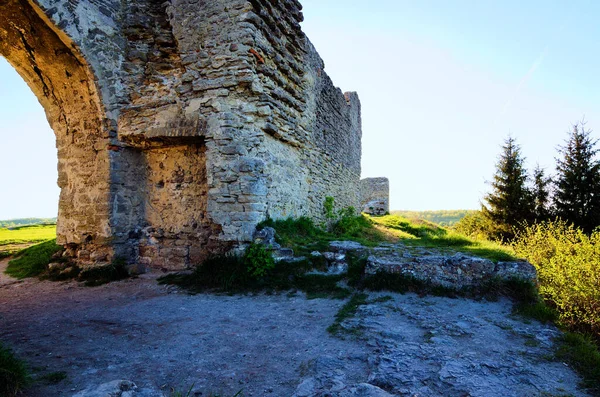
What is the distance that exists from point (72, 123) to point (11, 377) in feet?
21.2

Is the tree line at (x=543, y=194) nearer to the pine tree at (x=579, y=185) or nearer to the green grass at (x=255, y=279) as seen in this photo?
the pine tree at (x=579, y=185)

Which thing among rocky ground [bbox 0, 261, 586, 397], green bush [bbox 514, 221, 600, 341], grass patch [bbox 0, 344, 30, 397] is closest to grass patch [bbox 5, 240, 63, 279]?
rocky ground [bbox 0, 261, 586, 397]

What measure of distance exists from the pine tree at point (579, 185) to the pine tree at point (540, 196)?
38 cm

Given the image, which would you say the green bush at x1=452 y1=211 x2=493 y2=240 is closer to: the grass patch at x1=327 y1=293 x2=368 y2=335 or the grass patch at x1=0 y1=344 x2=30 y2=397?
the grass patch at x1=327 y1=293 x2=368 y2=335

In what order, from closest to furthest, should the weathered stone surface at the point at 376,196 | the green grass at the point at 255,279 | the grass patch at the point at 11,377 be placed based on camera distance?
1. the grass patch at the point at 11,377
2. the green grass at the point at 255,279
3. the weathered stone surface at the point at 376,196

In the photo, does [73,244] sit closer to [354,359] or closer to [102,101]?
[102,101]

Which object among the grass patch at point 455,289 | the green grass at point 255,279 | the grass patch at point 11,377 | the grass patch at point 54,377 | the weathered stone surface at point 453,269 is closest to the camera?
the grass patch at point 11,377

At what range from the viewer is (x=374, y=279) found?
197 inches

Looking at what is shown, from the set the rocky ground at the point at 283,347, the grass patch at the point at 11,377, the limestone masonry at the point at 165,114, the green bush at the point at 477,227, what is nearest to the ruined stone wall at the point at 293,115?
the limestone masonry at the point at 165,114

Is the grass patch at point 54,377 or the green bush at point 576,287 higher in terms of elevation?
the green bush at point 576,287

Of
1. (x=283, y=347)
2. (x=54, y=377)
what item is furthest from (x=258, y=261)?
(x=54, y=377)

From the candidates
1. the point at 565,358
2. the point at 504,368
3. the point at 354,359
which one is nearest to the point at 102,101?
the point at 354,359

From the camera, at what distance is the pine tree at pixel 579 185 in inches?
574

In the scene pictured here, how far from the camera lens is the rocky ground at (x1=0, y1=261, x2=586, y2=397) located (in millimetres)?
2455
